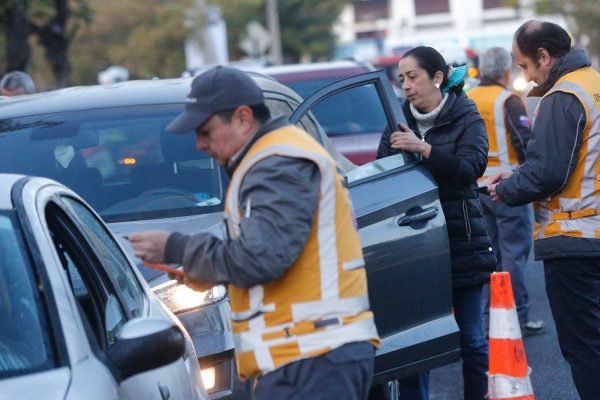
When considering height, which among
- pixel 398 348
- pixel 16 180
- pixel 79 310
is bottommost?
pixel 398 348

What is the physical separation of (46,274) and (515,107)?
19.6 feet

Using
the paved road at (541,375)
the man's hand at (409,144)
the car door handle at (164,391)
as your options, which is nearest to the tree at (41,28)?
the paved road at (541,375)

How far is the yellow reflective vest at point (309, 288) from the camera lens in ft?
11.9

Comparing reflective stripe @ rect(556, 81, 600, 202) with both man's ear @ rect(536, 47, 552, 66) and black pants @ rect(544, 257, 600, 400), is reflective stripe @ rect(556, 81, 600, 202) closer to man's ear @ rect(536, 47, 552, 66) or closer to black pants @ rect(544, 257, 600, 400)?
man's ear @ rect(536, 47, 552, 66)

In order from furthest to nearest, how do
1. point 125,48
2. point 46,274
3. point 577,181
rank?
point 125,48 < point 577,181 < point 46,274

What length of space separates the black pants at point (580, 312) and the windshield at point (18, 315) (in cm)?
263

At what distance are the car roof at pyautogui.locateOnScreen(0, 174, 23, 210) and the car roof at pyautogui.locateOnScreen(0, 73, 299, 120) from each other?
2.90 meters

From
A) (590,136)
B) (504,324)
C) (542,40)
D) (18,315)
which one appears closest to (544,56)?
(542,40)

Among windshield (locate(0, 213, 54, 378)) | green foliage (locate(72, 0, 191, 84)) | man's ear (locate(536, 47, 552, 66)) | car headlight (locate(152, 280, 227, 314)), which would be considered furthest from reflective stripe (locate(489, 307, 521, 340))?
green foliage (locate(72, 0, 191, 84))

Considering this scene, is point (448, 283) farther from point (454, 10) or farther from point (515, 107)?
point (454, 10)

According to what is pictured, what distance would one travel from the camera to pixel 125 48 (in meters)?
63.8

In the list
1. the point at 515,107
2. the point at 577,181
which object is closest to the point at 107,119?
the point at 577,181

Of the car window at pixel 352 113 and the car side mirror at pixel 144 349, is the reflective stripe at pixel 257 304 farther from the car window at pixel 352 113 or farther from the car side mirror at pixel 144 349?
the car window at pixel 352 113

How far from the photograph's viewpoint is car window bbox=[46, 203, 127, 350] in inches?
161
